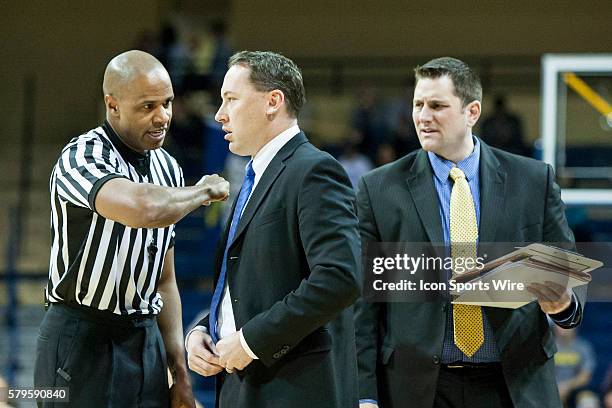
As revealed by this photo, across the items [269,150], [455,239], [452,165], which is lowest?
[455,239]

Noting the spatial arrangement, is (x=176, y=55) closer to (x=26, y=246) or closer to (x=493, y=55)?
(x=26, y=246)

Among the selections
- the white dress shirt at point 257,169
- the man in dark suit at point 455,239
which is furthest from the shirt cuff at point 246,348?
the man in dark suit at point 455,239

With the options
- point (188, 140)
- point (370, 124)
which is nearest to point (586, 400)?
point (370, 124)

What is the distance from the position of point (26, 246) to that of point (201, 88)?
285 centimetres

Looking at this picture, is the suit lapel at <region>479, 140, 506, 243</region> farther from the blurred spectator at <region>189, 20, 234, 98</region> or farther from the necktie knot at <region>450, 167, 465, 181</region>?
the blurred spectator at <region>189, 20, 234, 98</region>

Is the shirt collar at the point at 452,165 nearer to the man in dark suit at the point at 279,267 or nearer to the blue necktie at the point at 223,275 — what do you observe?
the man in dark suit at the point at 279,267

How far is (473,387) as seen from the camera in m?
3.50

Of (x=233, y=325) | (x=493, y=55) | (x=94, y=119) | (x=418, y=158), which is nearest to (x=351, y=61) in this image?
(x=493, y=55)

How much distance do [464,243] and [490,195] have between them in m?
0.21

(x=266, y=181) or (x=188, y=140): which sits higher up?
(x=266, y=181)

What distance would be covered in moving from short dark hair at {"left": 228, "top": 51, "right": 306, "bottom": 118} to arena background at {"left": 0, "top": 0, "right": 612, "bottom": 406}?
338 inches

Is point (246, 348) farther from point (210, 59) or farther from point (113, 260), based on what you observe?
point (210, 59)

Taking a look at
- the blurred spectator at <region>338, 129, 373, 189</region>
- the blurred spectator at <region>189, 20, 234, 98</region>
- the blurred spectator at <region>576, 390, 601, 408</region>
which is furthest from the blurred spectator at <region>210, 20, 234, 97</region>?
the blurred spectator at <region>576, 390, 601, 408</region>

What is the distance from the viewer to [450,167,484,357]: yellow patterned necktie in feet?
11.5
